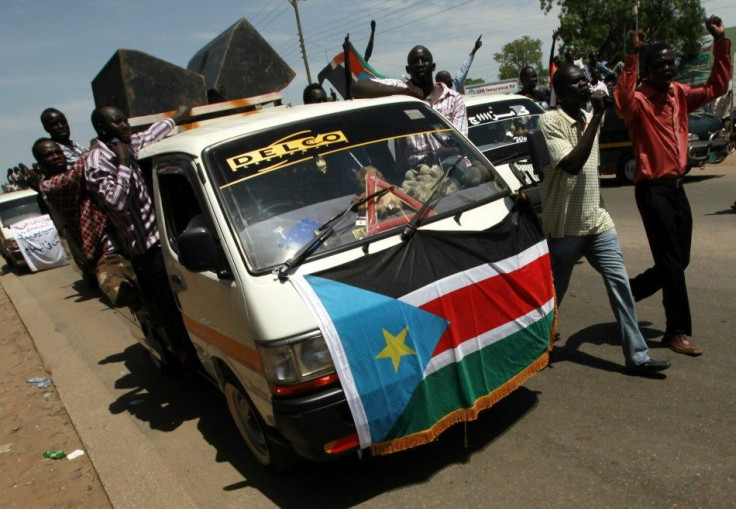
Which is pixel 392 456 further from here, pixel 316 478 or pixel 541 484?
pixel 541 484

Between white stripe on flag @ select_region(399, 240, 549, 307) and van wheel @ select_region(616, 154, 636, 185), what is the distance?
10137mm

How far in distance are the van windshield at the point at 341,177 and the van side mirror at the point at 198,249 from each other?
16 cm

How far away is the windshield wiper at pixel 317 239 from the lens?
3.12m

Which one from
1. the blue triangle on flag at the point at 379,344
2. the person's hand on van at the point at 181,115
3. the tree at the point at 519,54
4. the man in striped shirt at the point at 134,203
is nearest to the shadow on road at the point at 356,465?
the blue triangle on flag at the point at 379,344

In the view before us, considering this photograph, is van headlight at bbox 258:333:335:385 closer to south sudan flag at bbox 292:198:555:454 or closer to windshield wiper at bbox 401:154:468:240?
south sudan flag at bbox 292:198:555:454

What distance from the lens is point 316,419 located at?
297 centimetres

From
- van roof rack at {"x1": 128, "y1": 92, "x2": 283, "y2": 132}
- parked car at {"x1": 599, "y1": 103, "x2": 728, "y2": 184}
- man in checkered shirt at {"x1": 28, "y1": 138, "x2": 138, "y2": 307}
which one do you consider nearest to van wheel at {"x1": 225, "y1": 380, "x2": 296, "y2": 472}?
man in checkered shirt at {"x1": 28, "y1": 138, "x2": 138, "y2": 307}

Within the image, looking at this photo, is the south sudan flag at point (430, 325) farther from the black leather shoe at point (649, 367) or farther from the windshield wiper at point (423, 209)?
the black leather shoe at point (649, 367)

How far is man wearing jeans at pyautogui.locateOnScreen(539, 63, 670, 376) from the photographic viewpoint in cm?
407

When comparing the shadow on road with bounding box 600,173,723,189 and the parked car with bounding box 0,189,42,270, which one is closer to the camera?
the shadow on road with bounding box 600,173,723,189

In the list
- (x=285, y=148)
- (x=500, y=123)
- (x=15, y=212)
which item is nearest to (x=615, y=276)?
(x=285, y=148)

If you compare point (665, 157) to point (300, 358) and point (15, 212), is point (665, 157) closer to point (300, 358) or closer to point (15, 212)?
point (300, 358)

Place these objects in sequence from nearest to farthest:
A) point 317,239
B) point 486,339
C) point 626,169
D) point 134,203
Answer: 1. point 317,239
2. point 486,339
3. point 134,203
4. point 626,169

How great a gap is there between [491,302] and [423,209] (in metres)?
0.64
